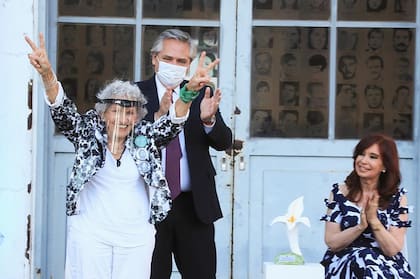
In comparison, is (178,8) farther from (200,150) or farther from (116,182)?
(116,182)

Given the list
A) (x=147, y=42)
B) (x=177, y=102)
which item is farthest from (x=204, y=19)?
(x=177, y=102)

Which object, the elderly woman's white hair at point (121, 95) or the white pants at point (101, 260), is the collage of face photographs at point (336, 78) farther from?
the white pants at point (101, 260)

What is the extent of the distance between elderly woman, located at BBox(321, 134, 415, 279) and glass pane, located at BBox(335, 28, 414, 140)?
1252 mm

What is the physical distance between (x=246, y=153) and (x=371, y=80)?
88cm

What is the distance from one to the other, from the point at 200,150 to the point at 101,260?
0.80 meters

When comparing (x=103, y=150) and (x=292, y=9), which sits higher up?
(x=292, y=9)

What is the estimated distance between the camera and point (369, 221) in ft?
13.5

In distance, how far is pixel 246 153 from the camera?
18.1ft

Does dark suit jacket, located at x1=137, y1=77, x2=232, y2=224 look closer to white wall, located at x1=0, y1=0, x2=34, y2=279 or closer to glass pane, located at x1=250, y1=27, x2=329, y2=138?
white wall, located at x1=0, y1=0, x2=34, y2=279

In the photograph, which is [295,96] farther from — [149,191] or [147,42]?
[149,191]

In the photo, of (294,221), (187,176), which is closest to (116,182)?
(187,176)

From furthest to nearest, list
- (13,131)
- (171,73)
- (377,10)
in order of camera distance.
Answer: (377,10) → (13,131) → (171,73)

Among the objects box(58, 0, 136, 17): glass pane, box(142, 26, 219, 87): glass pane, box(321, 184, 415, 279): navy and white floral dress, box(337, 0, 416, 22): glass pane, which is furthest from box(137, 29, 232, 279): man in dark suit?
box(337, 0, 416, 22): glass pane

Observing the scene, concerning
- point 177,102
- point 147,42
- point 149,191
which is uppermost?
point 147,42
